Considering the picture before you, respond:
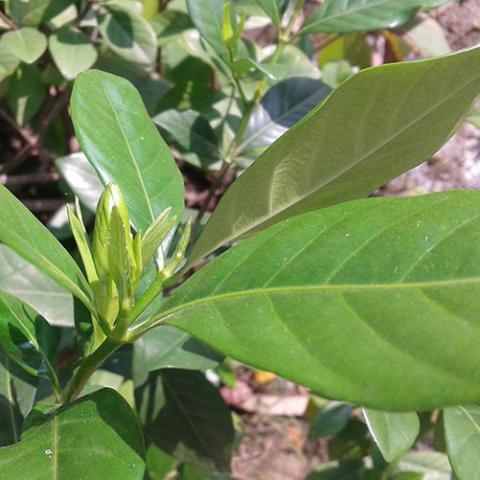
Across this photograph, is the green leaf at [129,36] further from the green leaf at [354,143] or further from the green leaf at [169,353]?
the green leaf at [354,143]

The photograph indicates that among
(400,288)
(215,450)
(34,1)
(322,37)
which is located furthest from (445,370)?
(322,37)

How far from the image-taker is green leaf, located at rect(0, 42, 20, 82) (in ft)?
4.30

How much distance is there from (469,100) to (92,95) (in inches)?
16.2

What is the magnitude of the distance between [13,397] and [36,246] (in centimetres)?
42

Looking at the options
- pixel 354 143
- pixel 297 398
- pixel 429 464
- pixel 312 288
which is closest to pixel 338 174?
pixel 354 143

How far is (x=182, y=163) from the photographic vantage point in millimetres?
1793

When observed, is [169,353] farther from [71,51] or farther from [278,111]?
[71,51]

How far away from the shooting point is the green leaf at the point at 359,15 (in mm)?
1161

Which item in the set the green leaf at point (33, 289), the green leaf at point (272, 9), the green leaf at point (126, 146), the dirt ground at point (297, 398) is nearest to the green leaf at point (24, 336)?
the green leaf at point (126, 146)

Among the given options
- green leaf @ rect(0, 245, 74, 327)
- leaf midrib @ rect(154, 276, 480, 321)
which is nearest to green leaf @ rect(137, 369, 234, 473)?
green leaf @ rect(0, 245, 74, 327)

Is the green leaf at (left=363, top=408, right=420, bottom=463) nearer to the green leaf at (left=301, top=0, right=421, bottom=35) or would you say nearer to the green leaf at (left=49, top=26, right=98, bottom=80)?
the green leaf at (left=301, top=0, right=421, bottom=35)

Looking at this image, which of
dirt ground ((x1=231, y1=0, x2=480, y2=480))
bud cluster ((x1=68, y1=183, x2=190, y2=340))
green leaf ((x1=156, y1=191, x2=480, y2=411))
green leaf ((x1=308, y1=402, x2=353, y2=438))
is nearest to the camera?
green leaf ((x1=156, y1=191, x2=480, y2=411))

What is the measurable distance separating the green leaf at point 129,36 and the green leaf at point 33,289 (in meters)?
0.39

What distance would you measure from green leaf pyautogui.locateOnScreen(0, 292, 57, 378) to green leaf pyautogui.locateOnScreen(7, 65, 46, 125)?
0.75m
